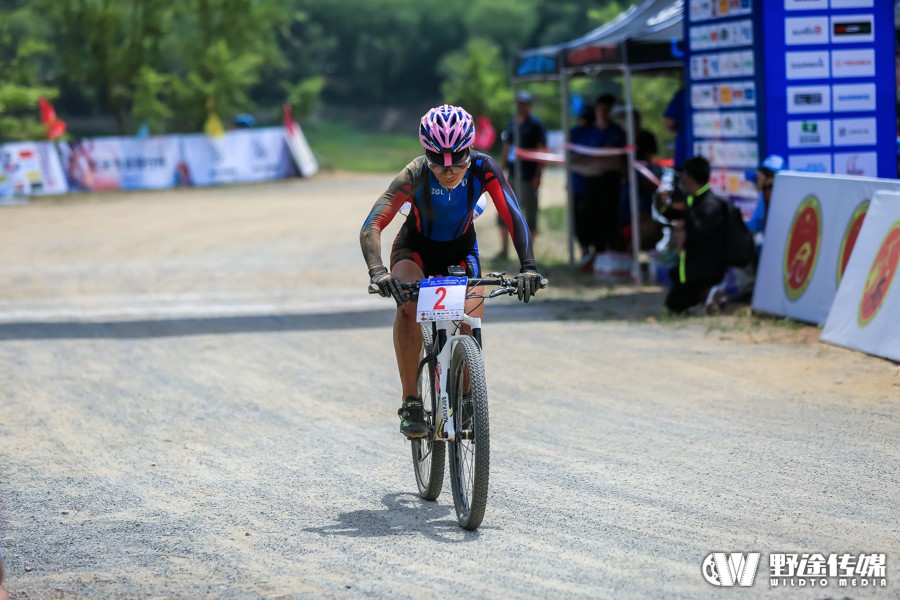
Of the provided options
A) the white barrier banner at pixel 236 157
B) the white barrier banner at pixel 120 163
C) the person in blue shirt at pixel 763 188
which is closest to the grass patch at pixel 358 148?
the white barrier banner at pixel 236 157

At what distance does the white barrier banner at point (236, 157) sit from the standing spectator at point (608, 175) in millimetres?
24867

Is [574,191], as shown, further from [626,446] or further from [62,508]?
[62,508]

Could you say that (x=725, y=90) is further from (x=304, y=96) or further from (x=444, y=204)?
(x=304, y=96)

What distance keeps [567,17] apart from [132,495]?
80.4 m

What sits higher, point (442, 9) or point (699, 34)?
point (442, 9)

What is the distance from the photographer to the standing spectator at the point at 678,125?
1559 centimetres

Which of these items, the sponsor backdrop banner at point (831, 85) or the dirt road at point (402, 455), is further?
the sponsor backdrop banner at point (831, 85)

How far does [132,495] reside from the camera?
688 cm

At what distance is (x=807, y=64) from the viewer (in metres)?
13.5

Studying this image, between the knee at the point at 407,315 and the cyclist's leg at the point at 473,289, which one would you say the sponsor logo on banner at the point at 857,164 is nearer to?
the cyclist's leg at the point at 473,289

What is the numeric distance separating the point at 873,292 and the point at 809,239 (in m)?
1.84

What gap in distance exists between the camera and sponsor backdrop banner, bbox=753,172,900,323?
1136 centimetres

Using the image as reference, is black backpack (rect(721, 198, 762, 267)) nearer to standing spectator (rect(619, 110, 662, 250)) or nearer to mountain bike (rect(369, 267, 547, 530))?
standing spectator (rect(619, 110, 662, 250))

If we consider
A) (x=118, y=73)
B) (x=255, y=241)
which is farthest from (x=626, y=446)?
(x=118, y=73)
